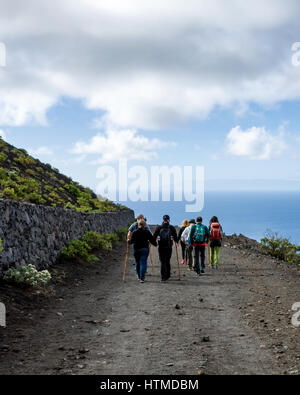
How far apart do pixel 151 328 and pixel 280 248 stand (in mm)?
19004

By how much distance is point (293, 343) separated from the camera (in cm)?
679

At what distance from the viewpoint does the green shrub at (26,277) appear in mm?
10062

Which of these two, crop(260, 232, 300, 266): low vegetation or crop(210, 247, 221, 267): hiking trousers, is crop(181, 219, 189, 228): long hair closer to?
crop(210, 247, 221, 267): hiking trousers

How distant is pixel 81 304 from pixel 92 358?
404 centimetres

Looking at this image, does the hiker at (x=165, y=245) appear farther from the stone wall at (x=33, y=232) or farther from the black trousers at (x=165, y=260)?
the stone wall at (x=33, y=232)

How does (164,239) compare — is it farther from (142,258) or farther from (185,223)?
(185,223)

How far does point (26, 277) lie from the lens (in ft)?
34.0

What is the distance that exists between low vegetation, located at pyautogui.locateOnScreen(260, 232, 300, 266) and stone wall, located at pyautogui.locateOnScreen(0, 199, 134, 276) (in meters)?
13.4

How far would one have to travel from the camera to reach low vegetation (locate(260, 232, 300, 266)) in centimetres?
2384

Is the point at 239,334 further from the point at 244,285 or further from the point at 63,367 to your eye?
the point at 244,285

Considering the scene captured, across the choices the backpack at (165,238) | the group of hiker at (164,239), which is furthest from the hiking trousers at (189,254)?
the backpack at (165,238)
